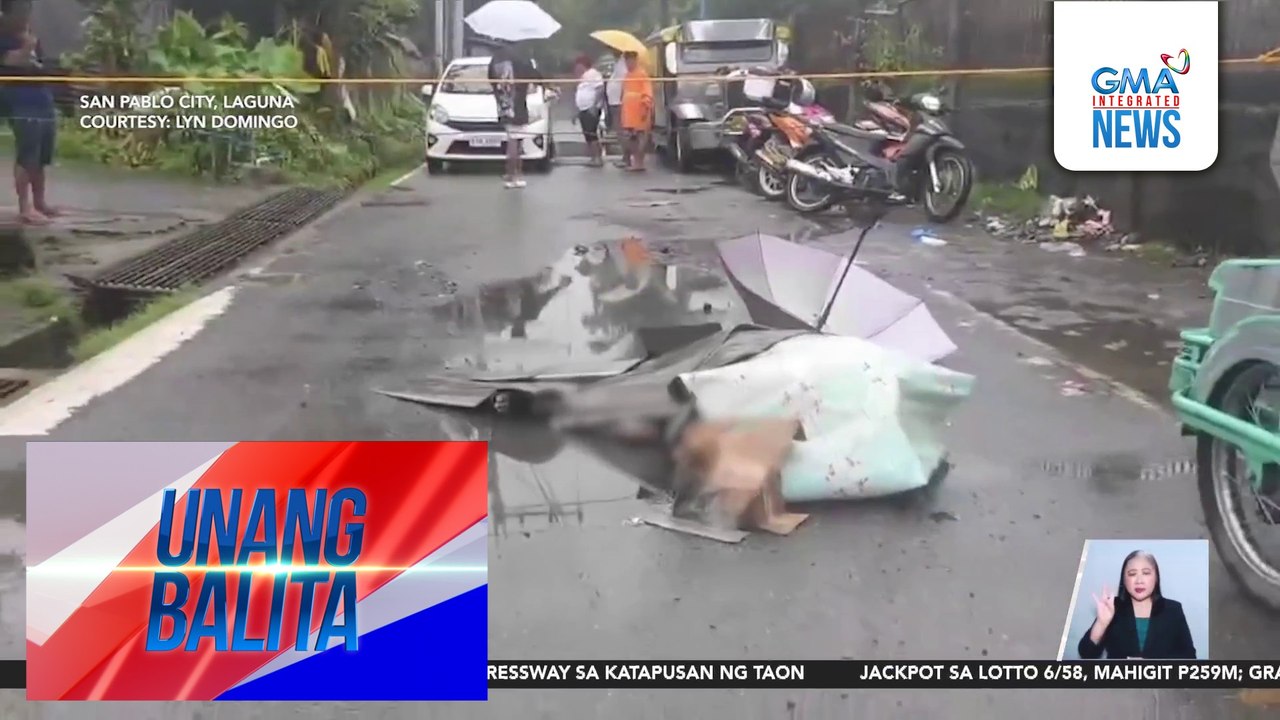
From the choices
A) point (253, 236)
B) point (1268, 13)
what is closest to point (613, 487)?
point (253, 236)

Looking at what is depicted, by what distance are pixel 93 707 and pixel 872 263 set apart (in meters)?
2.02

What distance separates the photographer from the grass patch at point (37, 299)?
Result: 260 centimetres

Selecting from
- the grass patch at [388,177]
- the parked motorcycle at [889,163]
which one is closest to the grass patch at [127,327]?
the grass patch at [388,177]

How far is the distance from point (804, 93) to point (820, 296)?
45 centimetres

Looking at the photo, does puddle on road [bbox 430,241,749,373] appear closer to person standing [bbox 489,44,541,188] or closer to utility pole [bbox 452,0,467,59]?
person standing [bbox 489,44,541,188]

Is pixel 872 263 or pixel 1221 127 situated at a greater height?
pixel 1221 127

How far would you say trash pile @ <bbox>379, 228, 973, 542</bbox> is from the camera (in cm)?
260

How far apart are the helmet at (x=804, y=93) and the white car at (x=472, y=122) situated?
0.52m

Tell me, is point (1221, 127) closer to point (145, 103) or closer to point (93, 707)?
point (145, 103)

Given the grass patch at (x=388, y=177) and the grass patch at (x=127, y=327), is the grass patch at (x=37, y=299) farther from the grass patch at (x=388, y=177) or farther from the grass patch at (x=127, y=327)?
the grass patch at (x=388, y=177)

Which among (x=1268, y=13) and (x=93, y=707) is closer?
(x=1268, y=13)

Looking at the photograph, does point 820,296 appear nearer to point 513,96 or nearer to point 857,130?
point 857,130

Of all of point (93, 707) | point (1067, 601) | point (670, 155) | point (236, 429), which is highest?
point (670, 155)

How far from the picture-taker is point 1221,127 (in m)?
2.56
